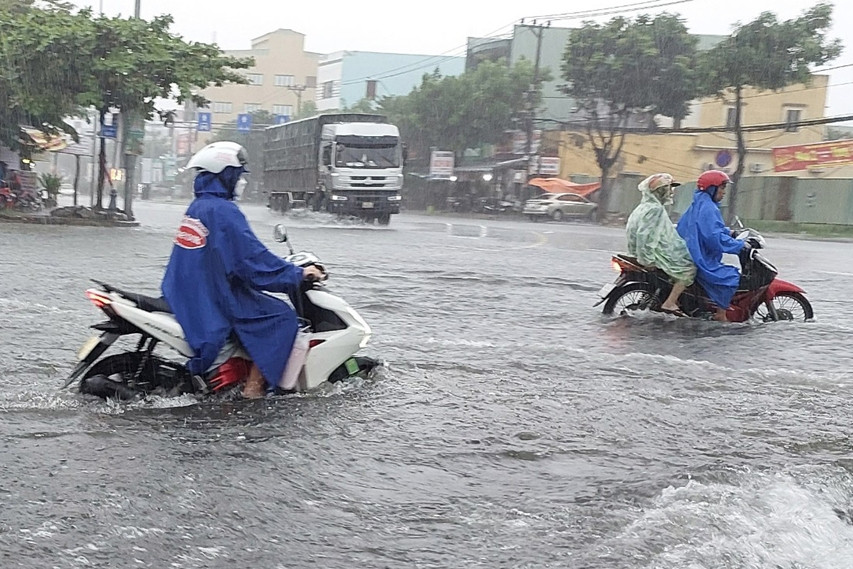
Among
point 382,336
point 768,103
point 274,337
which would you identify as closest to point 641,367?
point 382,336

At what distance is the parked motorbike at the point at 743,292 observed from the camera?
910 cm

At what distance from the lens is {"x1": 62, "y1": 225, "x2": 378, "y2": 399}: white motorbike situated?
16.8 ft

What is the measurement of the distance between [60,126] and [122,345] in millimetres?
23654

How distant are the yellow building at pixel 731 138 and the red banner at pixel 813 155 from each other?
4.13 meters

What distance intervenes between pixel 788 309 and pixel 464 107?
3983 centimetres

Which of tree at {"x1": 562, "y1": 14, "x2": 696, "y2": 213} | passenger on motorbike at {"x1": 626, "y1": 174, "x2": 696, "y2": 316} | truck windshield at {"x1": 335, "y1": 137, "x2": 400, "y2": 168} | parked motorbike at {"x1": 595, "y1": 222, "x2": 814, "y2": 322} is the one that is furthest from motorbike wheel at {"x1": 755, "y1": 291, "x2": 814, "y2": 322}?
tree at {"x1": 562, "y1": 14, "x2": 696, "y2": 213}

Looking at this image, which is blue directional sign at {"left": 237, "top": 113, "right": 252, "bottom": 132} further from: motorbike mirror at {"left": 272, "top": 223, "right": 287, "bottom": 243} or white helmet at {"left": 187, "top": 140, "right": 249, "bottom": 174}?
white helmet at {"left": 187, "top": 140, "right": 249, "bottom": 174}

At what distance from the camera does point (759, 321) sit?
923cm

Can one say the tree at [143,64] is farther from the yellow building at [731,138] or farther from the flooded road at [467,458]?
the yellow building at [731,138]

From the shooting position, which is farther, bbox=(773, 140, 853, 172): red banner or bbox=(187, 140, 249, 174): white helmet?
bbox=(773, 140, 853, 172): red banner

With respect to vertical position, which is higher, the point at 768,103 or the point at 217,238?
the point at 768,103

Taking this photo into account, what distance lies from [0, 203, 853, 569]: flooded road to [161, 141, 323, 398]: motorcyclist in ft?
1.46

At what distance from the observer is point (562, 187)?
142 ft

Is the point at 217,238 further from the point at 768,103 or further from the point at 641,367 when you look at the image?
the point at 768,103
